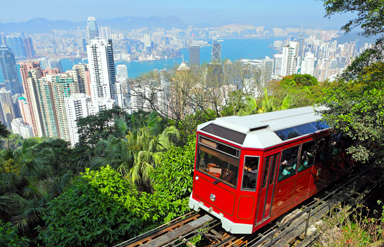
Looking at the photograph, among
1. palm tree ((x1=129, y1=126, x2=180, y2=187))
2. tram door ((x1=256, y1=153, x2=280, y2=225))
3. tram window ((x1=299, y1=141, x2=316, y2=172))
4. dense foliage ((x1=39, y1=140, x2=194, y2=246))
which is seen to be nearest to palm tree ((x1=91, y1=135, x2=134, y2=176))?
palm tree ((x1=129, y1=126, x2=180, y2=187))

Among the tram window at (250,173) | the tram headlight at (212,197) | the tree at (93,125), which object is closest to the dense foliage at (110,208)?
the tram headlight at (212,197)

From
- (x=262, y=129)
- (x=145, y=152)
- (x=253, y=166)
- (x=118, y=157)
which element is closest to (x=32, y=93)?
(x=118, y=157)

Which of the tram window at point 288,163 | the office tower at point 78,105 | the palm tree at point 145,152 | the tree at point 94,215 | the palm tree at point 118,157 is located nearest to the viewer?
the tree at point 94,215

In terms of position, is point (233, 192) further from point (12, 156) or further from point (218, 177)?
point (12, 156)

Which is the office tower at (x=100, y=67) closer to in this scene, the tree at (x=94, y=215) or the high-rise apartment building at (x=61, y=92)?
the high-rise apartment building at (x=61, y=92)

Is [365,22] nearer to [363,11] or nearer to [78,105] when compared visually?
[363,11]

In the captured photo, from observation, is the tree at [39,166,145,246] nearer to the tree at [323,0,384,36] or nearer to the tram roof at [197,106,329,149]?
the tram roof at [197,106,329,149]

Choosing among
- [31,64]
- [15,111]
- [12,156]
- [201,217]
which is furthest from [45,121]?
[201,217]
